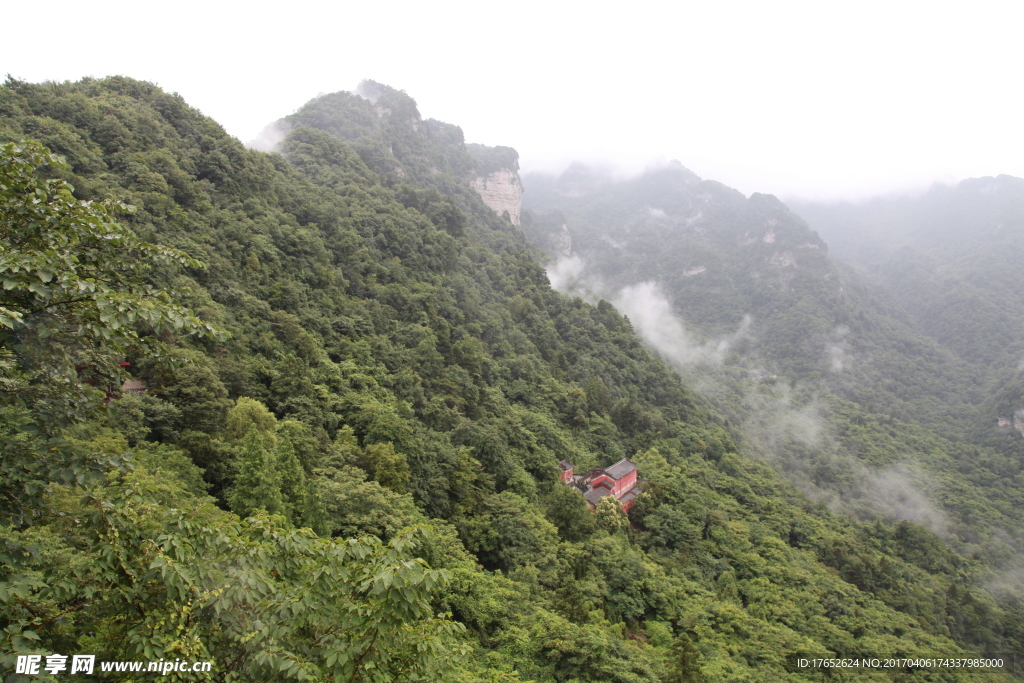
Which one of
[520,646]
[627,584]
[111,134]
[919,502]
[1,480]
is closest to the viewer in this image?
[1,480]

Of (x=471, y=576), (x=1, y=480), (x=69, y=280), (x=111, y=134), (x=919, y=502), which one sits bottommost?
(x=919, y=502)

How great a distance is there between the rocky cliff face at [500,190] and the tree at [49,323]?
95149mm

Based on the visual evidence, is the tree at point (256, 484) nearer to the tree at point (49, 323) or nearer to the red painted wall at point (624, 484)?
the tree at point (49, 323)

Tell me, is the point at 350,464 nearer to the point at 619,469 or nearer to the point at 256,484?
the point at 256,484

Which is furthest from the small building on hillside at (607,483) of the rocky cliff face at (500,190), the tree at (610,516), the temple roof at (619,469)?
the rocky cliff face at (500,190)

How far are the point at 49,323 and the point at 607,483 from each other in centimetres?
3009

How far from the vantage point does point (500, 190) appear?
331 ft

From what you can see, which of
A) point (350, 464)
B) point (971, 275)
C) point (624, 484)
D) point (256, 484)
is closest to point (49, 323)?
point (256, 484)

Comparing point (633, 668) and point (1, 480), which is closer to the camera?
point (1, 480)

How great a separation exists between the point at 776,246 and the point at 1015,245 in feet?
202

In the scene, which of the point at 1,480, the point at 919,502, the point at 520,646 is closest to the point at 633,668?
the point at 520,646

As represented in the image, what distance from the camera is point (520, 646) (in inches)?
568

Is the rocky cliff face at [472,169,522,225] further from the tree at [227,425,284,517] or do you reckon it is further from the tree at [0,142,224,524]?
the tree at [0,142,224,524]

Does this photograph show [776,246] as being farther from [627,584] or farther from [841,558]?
[627,584]
